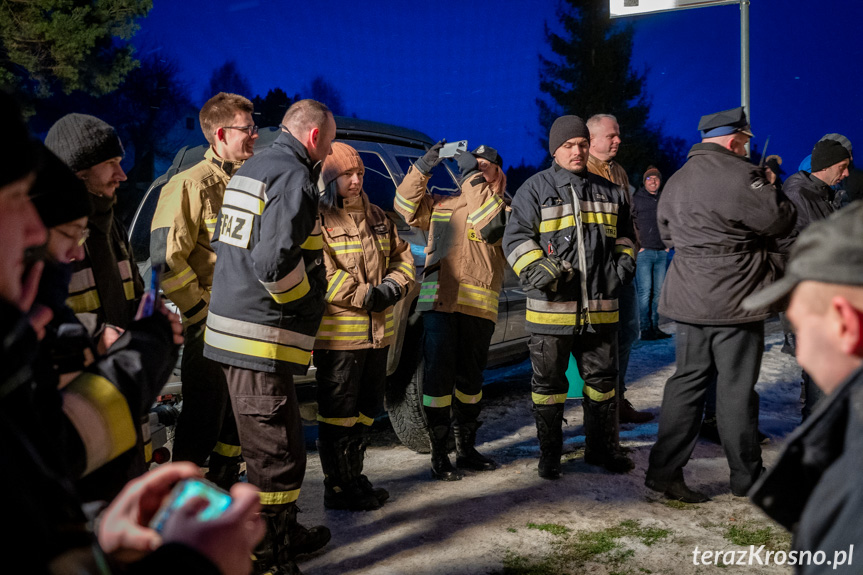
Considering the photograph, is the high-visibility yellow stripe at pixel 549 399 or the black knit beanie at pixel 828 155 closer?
the high-visibility yellow stripe at pixel 549 399

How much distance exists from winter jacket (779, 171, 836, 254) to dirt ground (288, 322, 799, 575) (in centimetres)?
163

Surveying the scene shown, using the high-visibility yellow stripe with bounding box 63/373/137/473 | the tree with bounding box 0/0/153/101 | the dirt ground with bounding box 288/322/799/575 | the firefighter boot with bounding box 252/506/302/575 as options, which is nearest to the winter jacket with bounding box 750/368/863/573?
the high-visibility yellow stripe with bounding box 63/373/137/473

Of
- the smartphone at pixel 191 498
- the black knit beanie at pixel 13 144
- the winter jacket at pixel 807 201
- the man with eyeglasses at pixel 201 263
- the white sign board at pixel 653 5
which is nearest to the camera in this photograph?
the black knit beanie at pixel 13 144

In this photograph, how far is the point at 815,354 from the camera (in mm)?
1396

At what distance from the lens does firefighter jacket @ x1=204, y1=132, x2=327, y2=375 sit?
3244 mm

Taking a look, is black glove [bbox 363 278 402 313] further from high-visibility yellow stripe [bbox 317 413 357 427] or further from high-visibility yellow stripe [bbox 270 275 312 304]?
high-visibility yellow stripe [bbox 270 275 312 304]

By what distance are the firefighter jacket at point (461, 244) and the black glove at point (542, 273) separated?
45cm

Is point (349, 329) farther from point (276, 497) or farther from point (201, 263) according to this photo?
point (276, 497)

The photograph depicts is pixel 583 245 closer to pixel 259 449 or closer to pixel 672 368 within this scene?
Result: pixel 259 449

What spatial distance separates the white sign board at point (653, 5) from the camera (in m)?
6.18

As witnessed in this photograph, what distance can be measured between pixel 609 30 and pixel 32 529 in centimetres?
3091

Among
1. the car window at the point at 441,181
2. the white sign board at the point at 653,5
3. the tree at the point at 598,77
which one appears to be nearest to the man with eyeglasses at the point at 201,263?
the car window at the point at 441,181

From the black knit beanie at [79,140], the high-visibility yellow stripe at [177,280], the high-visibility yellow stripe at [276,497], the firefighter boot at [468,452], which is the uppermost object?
the black knit beanie at [79,140]

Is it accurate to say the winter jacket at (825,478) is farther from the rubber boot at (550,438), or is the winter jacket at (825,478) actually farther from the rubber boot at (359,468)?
the rubber boot at (550,438)
